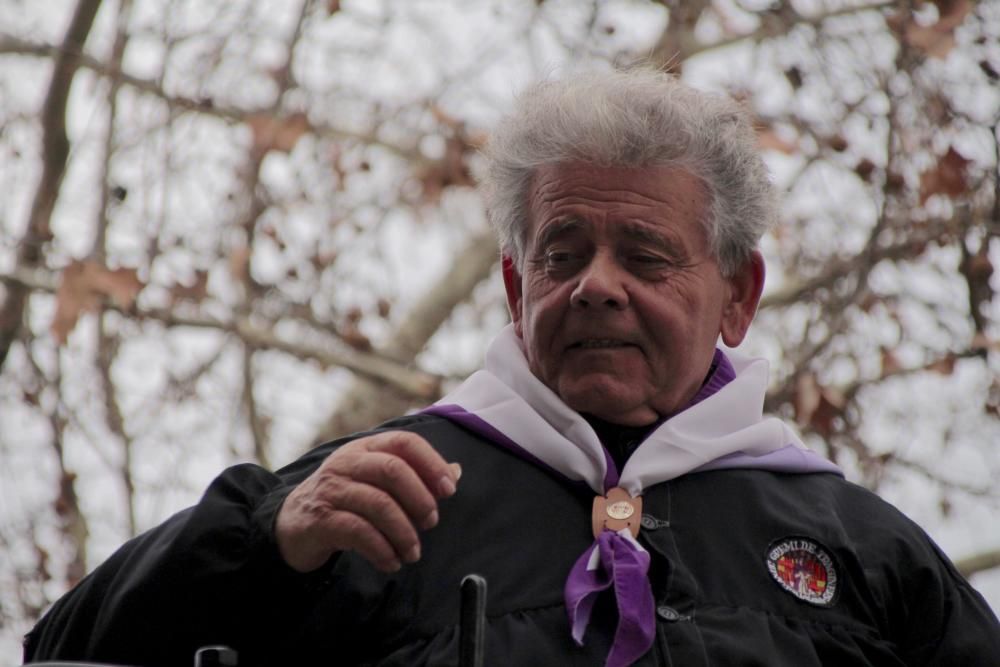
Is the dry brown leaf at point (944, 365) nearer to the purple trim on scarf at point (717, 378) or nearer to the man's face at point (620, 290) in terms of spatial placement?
the purple trim on scarf at point (717, 378)

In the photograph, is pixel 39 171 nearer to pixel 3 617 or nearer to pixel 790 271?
pixel 3 617

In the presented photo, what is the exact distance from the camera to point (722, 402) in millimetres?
3076

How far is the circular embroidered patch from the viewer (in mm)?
2801

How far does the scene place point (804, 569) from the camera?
2.84 meters

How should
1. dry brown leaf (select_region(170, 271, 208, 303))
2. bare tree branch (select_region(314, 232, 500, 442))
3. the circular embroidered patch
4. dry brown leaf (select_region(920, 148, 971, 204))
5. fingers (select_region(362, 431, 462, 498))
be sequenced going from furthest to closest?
bare tree branch (select_region(314, 232, 500, 442))
dry brown leaf (select_region(170, 271, 208, 303))
dry brown leaf (select_region(920, 148, 971, 204))
the circular embroidered patch
fingers (select_region(362, 431, 462, 498))

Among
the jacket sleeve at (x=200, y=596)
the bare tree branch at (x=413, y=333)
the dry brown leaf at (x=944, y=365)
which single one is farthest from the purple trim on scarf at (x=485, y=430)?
the dry brown leaf at (x=944, y=365)

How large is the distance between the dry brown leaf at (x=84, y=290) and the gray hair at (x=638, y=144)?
358cm

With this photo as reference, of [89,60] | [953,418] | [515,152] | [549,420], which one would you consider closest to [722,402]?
[549,420]

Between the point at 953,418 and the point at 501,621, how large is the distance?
5.66 m

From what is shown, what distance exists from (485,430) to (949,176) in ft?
14.8

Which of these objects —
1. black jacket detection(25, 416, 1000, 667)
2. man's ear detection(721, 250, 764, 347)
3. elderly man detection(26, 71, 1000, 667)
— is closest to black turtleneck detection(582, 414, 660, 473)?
elderly man detection(26, 71, 1000, 667)

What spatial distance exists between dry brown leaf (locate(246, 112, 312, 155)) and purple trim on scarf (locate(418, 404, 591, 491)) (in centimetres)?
471

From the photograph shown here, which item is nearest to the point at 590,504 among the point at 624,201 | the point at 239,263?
the point at 624,201

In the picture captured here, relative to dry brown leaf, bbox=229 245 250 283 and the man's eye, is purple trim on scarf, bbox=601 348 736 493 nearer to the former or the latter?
the man's eye
